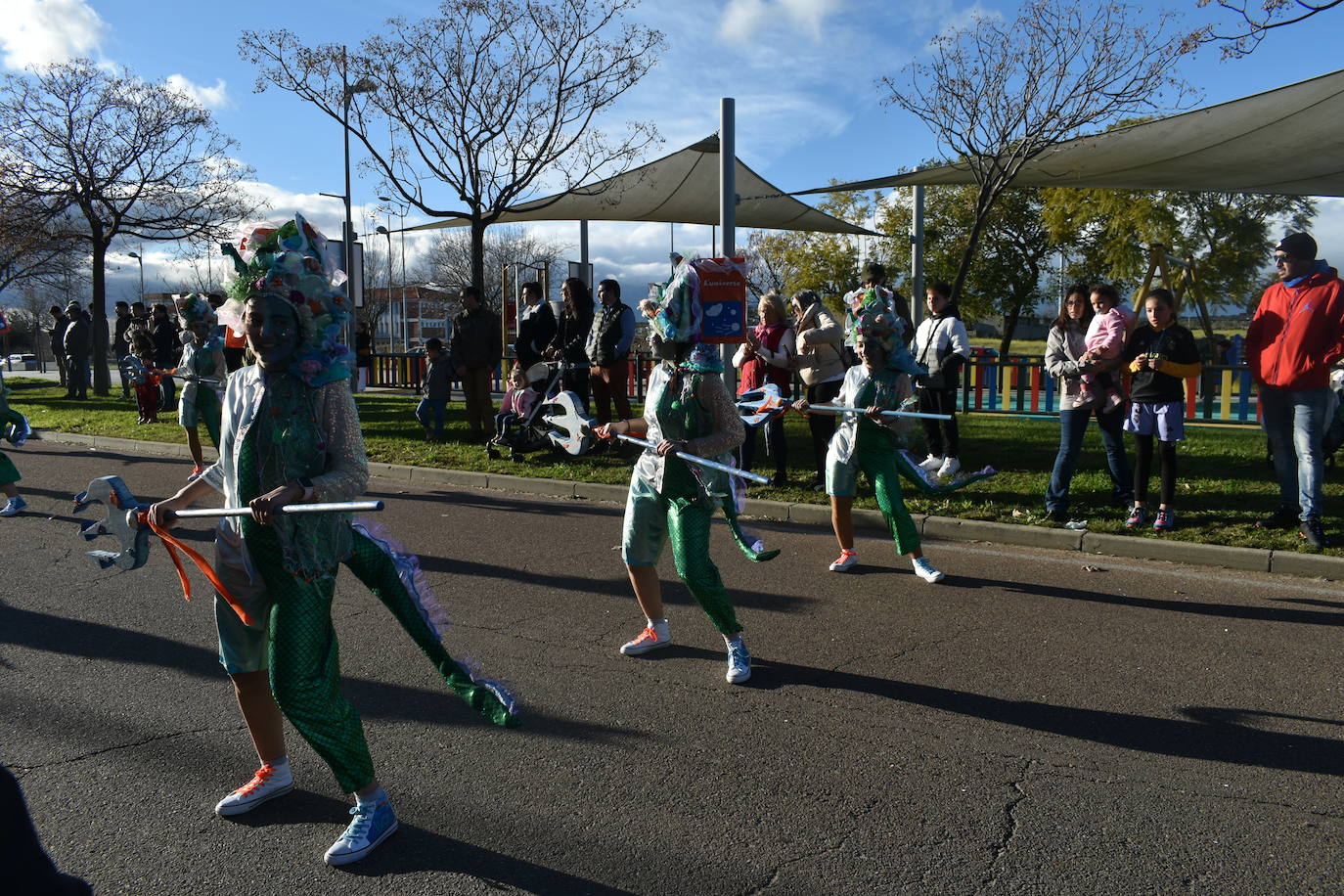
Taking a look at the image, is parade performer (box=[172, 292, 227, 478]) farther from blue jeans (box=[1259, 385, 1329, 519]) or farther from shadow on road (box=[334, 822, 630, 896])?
blue jeans (box=[1259, 385, 1329, 519])

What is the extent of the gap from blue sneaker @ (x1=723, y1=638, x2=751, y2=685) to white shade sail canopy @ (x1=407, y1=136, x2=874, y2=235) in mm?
11044

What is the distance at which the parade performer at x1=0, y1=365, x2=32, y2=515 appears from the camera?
827 centimetres

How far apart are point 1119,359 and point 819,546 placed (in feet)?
9.43

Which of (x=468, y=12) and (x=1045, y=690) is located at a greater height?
(x=468, y=12)

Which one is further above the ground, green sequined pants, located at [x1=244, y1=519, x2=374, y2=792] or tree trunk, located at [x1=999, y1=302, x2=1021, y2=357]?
tree trunk, located at [x1=999, y1=302, x2=1021, y2=357]

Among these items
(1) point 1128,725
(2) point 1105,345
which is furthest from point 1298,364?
(1) point 1128,725

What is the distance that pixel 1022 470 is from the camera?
9.84m

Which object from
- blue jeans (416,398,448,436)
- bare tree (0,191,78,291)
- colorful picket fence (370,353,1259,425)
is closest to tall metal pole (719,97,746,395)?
colorful picket fence (370,353,1259,425)

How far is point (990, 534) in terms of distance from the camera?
7879mm

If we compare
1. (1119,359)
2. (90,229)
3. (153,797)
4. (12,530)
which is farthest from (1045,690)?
(90,229)

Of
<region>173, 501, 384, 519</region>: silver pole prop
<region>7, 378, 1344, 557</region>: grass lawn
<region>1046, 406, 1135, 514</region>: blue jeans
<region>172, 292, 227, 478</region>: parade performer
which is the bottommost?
<region>7, 378, 1344, 557</region>: grass lawn

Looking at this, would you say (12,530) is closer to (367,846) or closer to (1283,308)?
(367,846)

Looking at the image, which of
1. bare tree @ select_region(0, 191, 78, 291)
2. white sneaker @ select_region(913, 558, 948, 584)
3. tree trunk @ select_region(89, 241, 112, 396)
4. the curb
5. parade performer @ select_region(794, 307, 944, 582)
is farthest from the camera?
tree trunk @ select_region(89, 241, 112, 396)

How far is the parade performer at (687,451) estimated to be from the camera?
4.61 meters
